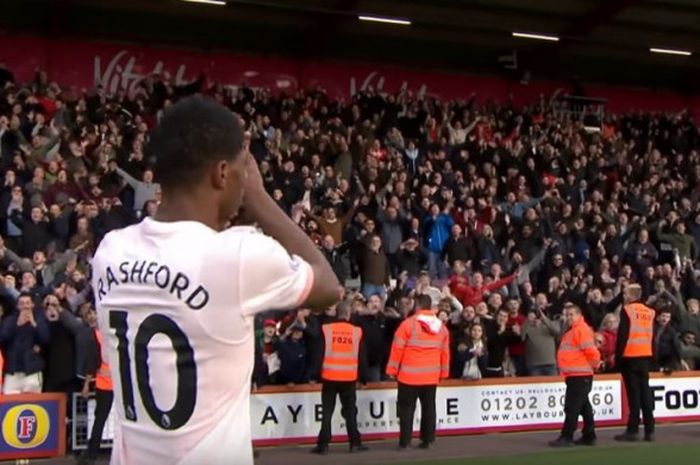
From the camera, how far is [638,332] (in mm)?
15750

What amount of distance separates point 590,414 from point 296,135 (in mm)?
9237

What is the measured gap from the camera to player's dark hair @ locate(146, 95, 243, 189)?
2695 millimetres

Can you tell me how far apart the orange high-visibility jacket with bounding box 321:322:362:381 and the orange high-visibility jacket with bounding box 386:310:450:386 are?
1.94 feet

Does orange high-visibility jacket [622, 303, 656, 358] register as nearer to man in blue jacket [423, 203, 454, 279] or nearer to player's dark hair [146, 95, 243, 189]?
man in blue jacket [423, 203, 454, 279]

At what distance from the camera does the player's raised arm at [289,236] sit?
2773 mm

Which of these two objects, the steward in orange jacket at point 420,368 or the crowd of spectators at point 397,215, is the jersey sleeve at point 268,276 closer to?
the crowd of spectators at point 397,215

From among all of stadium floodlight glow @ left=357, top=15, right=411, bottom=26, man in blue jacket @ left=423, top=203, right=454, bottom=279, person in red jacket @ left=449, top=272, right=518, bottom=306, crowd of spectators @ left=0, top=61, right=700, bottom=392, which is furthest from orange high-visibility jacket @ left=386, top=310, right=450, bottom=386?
stadium floodlight glow @ left=357, top=15, right=411, bottom=26

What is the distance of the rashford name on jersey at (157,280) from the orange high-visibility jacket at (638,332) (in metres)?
13.7

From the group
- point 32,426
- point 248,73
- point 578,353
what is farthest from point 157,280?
point 248,73

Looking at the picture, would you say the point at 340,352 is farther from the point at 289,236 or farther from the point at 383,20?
the point at 383,20

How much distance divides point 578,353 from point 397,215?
6.26m

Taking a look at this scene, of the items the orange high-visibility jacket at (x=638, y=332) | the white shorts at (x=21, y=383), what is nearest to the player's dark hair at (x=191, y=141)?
the white shorts at (x=21, y=383)

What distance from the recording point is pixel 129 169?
62.2 feet

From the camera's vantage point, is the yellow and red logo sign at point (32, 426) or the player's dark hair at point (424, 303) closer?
the yellow and red logo sign at point (32, 426)
